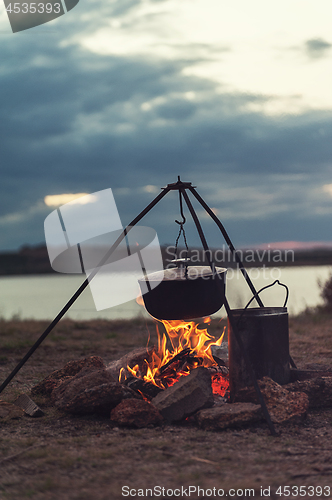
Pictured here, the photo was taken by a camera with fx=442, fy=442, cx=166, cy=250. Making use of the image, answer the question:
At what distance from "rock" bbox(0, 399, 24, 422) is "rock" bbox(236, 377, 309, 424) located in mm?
2448

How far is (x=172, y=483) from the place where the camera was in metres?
3.14

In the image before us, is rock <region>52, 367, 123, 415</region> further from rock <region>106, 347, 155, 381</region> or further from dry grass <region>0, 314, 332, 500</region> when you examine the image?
rock <region>106, 347, 155, 381</region>

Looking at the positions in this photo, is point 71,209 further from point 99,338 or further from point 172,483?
point 99,338

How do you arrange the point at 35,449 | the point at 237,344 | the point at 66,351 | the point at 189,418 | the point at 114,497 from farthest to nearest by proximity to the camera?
the point at 66,351, the point at 237,344, the point at 189,418, the point at 35,449, the point at 114,497

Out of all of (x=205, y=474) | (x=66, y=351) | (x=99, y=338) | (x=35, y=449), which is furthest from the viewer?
(x=99, y=338)

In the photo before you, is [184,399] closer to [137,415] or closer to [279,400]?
[137,415]

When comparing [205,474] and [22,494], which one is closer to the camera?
[22,494]

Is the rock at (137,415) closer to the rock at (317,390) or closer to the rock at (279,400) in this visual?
the rock at (279,400)

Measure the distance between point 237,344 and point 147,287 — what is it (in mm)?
1185

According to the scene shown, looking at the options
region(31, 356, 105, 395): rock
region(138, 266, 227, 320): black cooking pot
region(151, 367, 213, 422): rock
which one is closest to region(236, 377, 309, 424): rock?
region(151, 367, 213, 422): rock

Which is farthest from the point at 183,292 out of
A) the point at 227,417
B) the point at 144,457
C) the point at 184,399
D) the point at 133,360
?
the point at 144,457

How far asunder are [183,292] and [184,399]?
3.61ft

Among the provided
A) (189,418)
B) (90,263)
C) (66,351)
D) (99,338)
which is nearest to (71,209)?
(90,263)

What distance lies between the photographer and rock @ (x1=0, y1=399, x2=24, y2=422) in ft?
15.8
